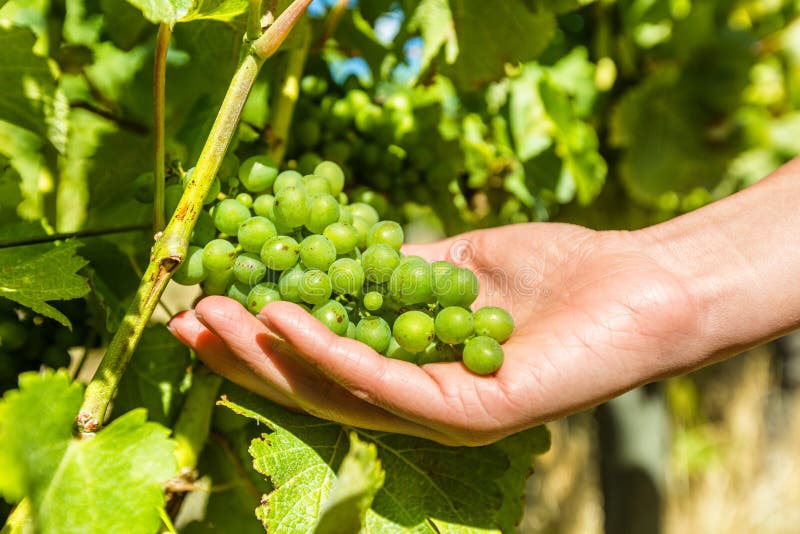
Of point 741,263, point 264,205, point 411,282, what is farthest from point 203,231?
point 741,263

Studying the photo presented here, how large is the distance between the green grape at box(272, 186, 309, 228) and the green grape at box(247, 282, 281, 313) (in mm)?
103

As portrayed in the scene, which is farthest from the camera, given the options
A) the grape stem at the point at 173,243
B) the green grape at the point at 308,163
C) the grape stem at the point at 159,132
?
the green grape at the point at 308,163

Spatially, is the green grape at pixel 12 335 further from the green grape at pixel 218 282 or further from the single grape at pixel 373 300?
the single grape at pixel 373 300

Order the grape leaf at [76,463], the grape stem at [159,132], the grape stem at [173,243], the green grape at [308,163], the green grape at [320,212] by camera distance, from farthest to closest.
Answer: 1. the green grape at [308,163]
2. the green grape at [320,212]
3. the grape stem at [159,132]
4. the grape stem at [173,243]
5. the grape leaf at [76,463]

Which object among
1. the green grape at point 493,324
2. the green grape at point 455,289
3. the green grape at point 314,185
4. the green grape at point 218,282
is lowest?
the green grape at point 493,324

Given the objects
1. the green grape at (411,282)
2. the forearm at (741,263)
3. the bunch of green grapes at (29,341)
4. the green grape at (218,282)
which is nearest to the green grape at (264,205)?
the green grape at (218,282)

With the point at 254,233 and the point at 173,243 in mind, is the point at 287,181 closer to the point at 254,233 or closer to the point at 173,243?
the point at 254,233

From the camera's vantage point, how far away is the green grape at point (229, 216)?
1075 millimetres

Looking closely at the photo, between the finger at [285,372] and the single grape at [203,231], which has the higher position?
the single grape at [203,231]

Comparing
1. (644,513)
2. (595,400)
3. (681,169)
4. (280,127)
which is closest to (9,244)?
(280,127)

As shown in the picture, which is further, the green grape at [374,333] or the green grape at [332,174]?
the green grape at [332,174]

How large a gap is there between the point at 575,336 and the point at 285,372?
0.42 meters

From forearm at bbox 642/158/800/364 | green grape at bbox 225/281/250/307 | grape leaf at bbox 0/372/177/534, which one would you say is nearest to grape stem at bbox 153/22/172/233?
green grape at bbox 225/281/250/307

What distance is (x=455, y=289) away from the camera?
107 centimetres
